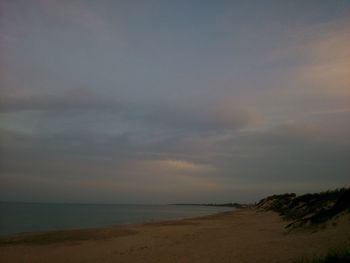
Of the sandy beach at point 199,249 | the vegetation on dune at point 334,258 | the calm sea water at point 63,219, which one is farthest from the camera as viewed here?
the calm sea water at point 63,219

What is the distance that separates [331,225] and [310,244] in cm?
253

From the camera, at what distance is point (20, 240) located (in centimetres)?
2741

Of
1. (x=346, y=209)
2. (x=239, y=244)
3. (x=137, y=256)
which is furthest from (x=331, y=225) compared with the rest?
(x=137, y=256)

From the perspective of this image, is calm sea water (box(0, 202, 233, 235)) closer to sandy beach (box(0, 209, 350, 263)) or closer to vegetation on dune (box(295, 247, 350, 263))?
sandy beach (box(0, 209, 350, 263))

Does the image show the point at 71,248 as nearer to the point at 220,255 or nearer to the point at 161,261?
the point at 161,261

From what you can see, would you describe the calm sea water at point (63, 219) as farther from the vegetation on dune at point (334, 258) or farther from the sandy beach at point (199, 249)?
the vegetation on dune at point (334, 258)

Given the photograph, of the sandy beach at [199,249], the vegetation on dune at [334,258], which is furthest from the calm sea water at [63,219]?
the vegetation on dune at [334,258]

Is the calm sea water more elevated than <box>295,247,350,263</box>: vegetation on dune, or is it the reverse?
<box>295,247,350,263</box>: vegetation on dune

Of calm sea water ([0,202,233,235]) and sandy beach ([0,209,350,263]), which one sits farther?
calm sea water ([0,202,233,235])

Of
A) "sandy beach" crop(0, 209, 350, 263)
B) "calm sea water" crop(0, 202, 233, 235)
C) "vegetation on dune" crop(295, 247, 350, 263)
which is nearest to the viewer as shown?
"vegetation on dune" crop(295, 247, 350, 263)

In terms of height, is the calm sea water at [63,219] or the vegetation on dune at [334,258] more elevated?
the vegetation on dune at [334,258]

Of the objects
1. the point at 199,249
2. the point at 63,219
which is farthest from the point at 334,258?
the point at 63,219

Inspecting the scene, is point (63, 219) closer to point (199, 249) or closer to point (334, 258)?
point (199, 249)

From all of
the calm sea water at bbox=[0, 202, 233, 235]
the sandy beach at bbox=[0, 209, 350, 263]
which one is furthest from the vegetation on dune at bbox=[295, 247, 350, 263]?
the calm sea water at bbox=[0, 202, 233, 235]
